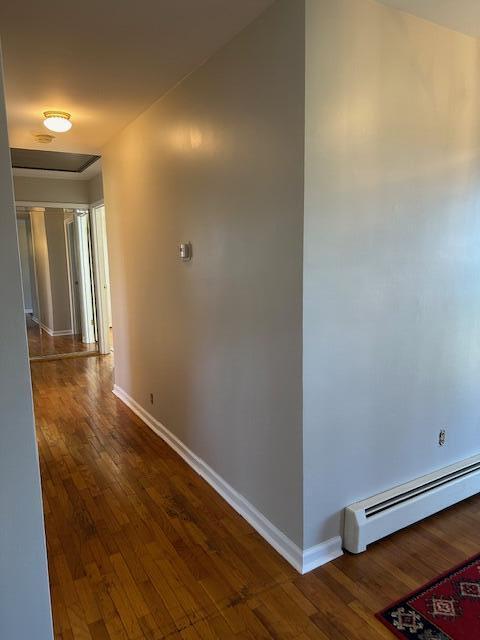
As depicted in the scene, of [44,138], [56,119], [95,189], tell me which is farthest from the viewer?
[95,189]

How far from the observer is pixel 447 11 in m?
1.96

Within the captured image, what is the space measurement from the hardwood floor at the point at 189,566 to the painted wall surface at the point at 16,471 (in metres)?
0.51

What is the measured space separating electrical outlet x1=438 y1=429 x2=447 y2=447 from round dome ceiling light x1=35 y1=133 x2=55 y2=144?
3.71 meters

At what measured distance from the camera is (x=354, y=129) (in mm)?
1908

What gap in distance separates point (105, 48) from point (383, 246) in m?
1.72

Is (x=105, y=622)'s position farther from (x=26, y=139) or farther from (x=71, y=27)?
(x=26, y=139)

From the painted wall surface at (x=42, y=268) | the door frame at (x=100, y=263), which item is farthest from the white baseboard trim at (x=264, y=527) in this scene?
the painted wall surface at (x=42, y=268)

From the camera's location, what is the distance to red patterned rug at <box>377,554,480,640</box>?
1.68m

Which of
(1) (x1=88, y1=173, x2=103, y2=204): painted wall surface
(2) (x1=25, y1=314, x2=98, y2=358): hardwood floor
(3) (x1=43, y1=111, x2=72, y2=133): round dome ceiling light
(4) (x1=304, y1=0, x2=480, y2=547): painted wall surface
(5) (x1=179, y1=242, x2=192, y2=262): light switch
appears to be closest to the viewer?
(4) (x1=304, y1=0, x2=480, y2=547): painted wall surface

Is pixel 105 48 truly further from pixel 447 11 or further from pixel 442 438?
pixel 442 438

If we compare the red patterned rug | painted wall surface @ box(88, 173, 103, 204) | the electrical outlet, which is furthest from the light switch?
painted wall surface @ box(88, 173, 103, 204)

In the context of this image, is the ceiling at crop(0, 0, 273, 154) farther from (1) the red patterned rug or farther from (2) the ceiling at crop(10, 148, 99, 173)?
(1) the red patterned rug

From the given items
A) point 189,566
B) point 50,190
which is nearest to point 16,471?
point 189,566

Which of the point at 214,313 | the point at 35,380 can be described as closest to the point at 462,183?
the point at 214,313
